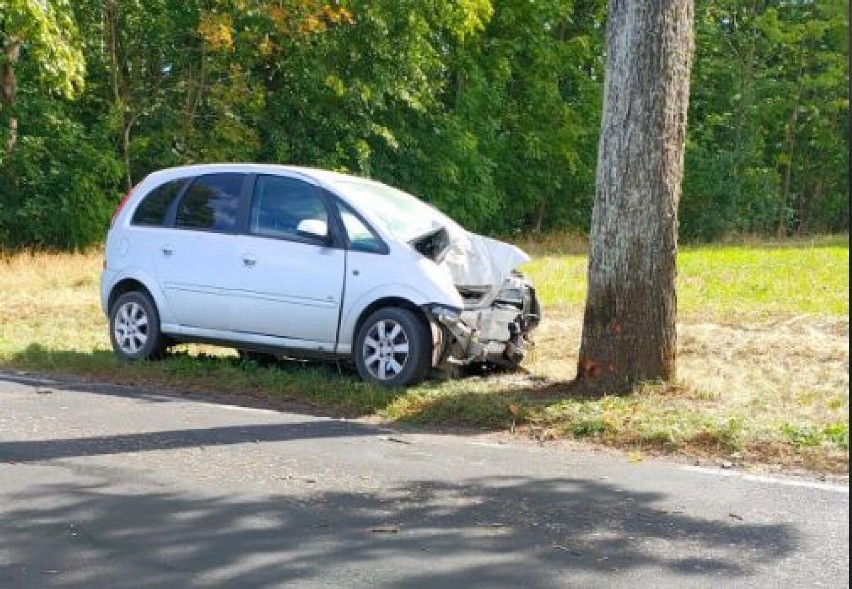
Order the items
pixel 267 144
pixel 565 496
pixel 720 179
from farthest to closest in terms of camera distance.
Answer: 1. pixel 720 179
2. pixel 267 144
3. pixel 565 496

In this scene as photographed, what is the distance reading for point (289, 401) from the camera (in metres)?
9.52

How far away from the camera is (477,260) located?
10.2m

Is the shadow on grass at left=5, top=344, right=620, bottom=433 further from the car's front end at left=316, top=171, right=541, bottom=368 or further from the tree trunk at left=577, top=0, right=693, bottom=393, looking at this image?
the tree trunk at left=577, top=0, right=693, bottom=393

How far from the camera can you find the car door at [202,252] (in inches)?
404

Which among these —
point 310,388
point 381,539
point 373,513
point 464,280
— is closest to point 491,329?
point 464,280

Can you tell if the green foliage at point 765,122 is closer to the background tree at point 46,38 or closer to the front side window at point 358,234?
the background tree at point 46,38

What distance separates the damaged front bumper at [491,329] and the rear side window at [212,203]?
7.44 feet

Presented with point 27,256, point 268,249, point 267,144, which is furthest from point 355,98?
point 268,249

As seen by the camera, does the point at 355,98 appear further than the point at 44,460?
Yes

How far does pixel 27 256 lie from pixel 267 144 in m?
7.96

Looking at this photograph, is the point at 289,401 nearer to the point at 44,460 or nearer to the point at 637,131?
the point at 44,460

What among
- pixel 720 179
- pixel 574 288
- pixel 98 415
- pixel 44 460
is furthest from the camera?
pixel 720 179

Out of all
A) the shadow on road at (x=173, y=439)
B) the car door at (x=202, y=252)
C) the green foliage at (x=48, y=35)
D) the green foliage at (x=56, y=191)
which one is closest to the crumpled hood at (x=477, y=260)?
the car door at (x=202, y=252)

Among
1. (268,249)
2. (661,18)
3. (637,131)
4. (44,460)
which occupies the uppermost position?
(661,18)
